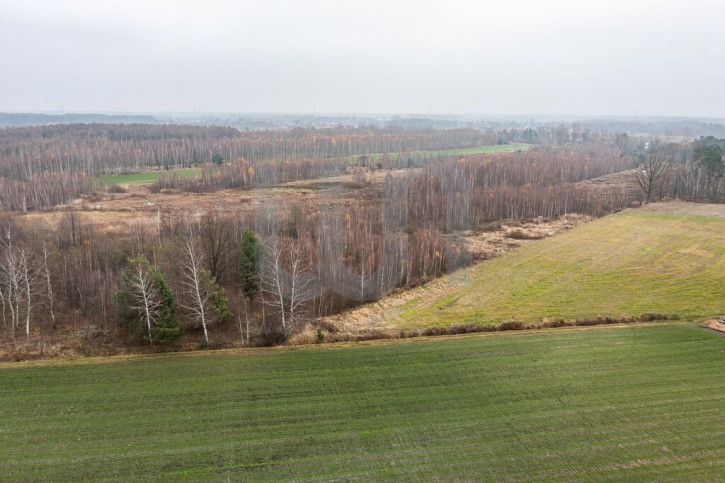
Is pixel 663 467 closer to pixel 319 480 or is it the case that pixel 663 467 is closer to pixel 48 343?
pixel 319 480

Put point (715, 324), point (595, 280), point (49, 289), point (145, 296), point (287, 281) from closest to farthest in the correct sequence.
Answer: point (145, 296) → point (49, 289) → point (715, 324) → point (287, 281) → point (595, 280)

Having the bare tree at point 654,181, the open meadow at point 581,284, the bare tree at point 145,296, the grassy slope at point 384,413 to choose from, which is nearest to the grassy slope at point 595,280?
the open meadow at point 581,284

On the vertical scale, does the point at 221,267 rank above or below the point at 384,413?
above

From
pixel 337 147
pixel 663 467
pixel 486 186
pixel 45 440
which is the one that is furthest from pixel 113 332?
pixel 337 147

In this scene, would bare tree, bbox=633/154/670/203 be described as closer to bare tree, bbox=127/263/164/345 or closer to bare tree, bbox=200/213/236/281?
bare tree, bbox=200/213/236/281

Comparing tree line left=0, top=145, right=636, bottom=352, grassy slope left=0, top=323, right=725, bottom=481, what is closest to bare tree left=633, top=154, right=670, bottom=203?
tree line left=0, top=145, right=636, bottom=352

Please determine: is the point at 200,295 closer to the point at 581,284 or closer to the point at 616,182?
the point at 581,284

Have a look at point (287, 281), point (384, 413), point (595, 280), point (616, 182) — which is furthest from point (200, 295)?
point (616, 182)
